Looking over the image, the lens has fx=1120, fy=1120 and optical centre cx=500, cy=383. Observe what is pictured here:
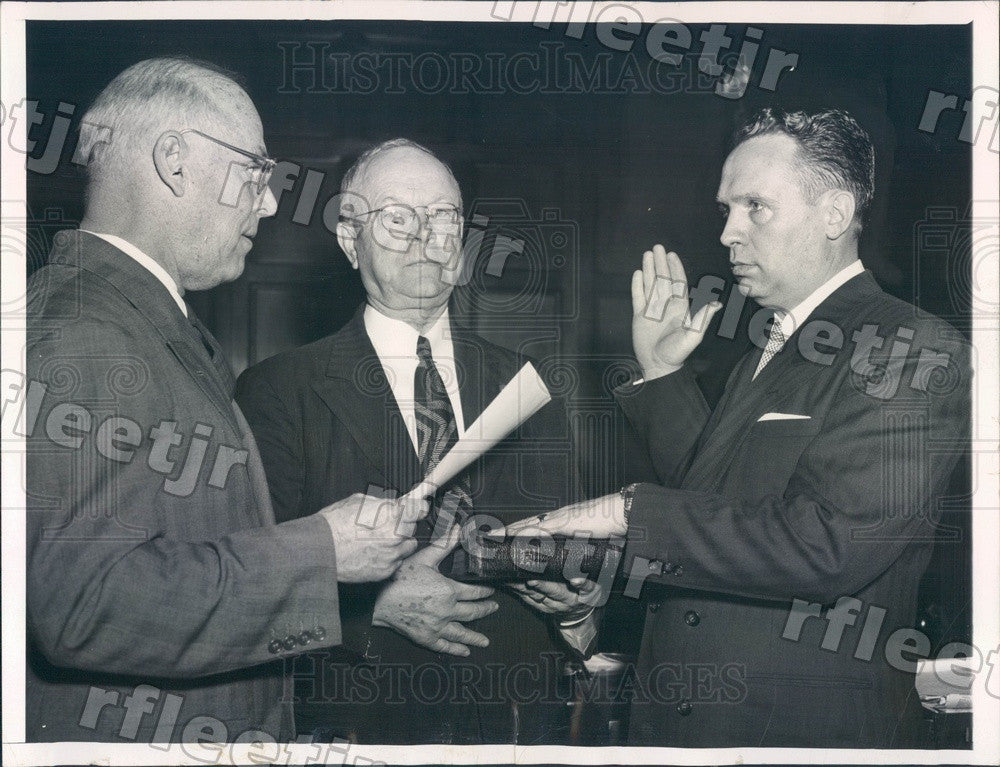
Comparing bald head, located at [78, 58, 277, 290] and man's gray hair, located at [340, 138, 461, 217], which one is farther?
man's gray hair, located at [340, 138, 461, 217]

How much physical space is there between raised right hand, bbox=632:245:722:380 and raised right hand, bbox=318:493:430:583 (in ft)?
3.51

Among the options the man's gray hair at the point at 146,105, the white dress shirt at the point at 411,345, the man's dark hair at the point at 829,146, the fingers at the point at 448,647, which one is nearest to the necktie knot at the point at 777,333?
the man's dark hair at the point at 829,146

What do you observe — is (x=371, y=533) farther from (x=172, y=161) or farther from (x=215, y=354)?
(x=172, y=161)

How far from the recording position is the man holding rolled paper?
4402 mm

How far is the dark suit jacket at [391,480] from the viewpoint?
439 cm

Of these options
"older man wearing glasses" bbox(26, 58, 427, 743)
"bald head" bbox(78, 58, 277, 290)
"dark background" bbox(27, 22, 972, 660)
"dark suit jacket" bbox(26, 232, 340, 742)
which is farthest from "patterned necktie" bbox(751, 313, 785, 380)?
"bald head" bbox(78, 58, 277, 290)

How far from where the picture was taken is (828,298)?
4398 mm

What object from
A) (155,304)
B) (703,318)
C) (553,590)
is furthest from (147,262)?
(703,318)

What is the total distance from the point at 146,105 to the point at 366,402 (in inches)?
57.3

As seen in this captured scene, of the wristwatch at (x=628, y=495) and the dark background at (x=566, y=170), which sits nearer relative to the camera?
the wristwatch at (x=628, y=495)

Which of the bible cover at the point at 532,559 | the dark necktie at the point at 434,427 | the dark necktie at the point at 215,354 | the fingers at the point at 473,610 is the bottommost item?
the fingers at the point at 473,610

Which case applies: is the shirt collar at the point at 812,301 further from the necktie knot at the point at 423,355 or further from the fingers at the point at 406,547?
the fingers at the point at 406,547

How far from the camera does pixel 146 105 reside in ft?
14.5

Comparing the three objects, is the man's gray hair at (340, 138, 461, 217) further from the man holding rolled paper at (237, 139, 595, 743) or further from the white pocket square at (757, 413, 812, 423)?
the white pocket square at (757, 413, 812, 423)
